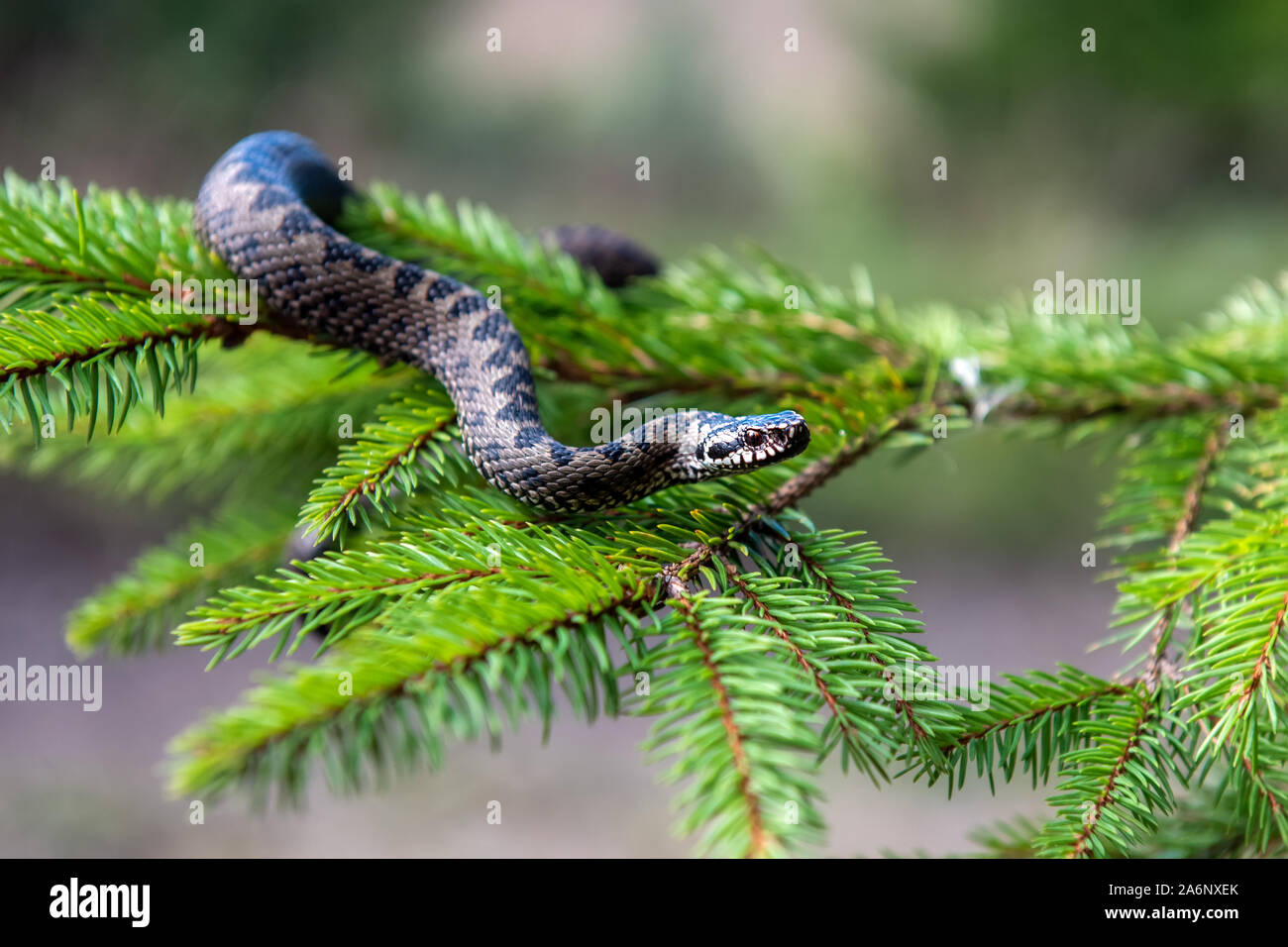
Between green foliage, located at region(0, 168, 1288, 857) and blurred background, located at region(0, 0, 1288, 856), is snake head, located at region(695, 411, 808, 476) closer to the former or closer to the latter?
green foliage, located at region(0, 168, 1288, 857)

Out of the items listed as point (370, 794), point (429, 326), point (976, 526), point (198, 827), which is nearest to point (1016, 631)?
point (976, 526)

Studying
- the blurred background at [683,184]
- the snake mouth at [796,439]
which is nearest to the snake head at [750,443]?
the snake mouth at [796,439]

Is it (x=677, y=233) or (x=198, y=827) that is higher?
(x=677, y=233)

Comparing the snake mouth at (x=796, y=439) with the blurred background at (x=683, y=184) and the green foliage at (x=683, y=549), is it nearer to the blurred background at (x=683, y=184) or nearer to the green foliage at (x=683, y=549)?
the green foliage at (x=683, y=549)

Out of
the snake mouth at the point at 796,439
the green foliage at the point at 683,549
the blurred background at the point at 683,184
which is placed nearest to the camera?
the green foliage at the point at 683,549

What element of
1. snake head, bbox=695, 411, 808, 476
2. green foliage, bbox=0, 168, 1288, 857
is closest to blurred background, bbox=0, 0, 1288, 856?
green foliage, bbox=0, 168, 1288, 857

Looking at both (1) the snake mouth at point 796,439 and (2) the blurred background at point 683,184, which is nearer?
(1) the snake mouth at point 796,439

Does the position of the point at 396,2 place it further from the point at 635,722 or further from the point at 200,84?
the point at 635,722
